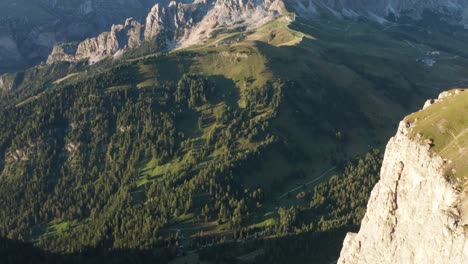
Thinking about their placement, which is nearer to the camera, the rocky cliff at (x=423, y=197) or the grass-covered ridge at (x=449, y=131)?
the rocky cliff at (x=423, y=197)

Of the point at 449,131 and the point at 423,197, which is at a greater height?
the point at 449,131

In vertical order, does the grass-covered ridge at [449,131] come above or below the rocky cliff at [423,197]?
above

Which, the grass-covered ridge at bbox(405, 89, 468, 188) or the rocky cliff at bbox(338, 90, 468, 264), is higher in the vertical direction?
the grass-covered ridge at bbox(405, 89, 468, 188)

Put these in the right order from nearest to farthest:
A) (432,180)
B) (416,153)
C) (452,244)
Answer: (452,244) → (432,180) → (416,153)

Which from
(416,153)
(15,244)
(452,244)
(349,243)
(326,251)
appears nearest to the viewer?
(452,244)

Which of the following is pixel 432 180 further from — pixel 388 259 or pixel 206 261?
pixel 206 261

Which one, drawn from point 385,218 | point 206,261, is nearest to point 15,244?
point 206,261

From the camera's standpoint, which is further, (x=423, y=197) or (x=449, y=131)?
(x=449, y=131)
